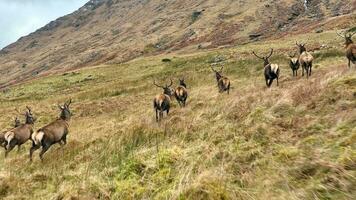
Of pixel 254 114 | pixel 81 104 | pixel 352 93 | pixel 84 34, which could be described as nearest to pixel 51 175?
pixel 254 114

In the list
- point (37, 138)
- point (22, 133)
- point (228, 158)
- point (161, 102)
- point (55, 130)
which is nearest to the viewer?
point (228, 158)

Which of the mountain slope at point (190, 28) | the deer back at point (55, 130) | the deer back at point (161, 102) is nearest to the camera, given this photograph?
the deer back at point (55, 130)

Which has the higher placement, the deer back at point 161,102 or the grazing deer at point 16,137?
the deer back at point 161,102

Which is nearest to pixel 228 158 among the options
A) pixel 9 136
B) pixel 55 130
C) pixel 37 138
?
pixel 37 138

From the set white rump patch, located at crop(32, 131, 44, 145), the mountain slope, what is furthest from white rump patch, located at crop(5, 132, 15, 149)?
the mountain slope

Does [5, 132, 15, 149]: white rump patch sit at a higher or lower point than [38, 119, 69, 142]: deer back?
lower

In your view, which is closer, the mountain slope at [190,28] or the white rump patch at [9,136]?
the white rump patch at [9,136]

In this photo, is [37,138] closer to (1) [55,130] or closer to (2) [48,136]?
(2) [48,136]

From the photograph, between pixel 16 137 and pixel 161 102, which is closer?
pixel 16 137

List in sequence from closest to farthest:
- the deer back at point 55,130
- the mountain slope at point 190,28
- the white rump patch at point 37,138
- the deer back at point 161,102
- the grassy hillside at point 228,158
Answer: the grassy hillside at point 228,158
the white rump patch at point 37,138
the deer back at point 55,130
the deer back at point 161,102
the mountain slope at point 190,28

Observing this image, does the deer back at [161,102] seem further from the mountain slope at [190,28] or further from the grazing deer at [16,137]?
the mountain slope at [190,28]

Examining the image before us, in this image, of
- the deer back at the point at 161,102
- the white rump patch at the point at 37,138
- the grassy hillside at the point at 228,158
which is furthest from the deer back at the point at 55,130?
the deer back at the point at 161,102

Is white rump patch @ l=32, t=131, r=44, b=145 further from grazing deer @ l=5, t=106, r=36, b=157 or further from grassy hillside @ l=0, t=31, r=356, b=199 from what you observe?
grazing deer @ l=5, t=106, r=36, b=157

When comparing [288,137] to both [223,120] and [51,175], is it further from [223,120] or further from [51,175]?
[51,175]
